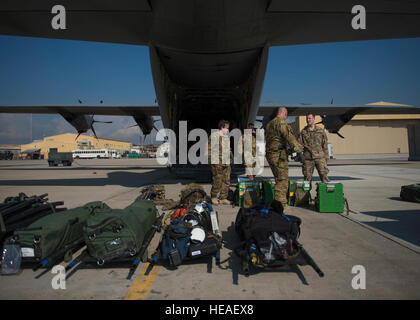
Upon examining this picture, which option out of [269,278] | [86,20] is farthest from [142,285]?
[86,20]

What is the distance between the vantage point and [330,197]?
16.6 feet

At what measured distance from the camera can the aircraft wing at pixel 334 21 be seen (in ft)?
18.1

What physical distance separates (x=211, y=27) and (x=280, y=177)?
4.14 m

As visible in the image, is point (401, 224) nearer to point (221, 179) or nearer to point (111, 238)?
point (221, 179)

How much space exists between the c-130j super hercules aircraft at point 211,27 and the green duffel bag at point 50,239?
499 centimetres

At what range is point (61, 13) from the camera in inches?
227

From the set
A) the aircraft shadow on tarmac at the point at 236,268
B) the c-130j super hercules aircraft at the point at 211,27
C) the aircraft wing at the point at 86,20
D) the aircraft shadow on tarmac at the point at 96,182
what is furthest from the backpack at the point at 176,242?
the aircraft shadow on tarmac at the point at 96,182

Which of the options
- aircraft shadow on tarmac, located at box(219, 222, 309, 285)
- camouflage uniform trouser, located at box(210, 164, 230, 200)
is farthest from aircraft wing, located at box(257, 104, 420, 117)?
aircraft shadow on tarmac, located at box(219, 222, 309, 285)

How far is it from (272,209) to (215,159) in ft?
10.1

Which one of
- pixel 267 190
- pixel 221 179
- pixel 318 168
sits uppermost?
pixel 318 168

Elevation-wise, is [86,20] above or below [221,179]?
above

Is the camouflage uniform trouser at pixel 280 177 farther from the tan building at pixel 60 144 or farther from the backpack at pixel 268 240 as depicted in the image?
the tan building at pixel 60 144

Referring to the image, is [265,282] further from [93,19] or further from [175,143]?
[175,143]

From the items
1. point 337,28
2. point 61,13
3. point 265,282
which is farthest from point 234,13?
point 265,282
